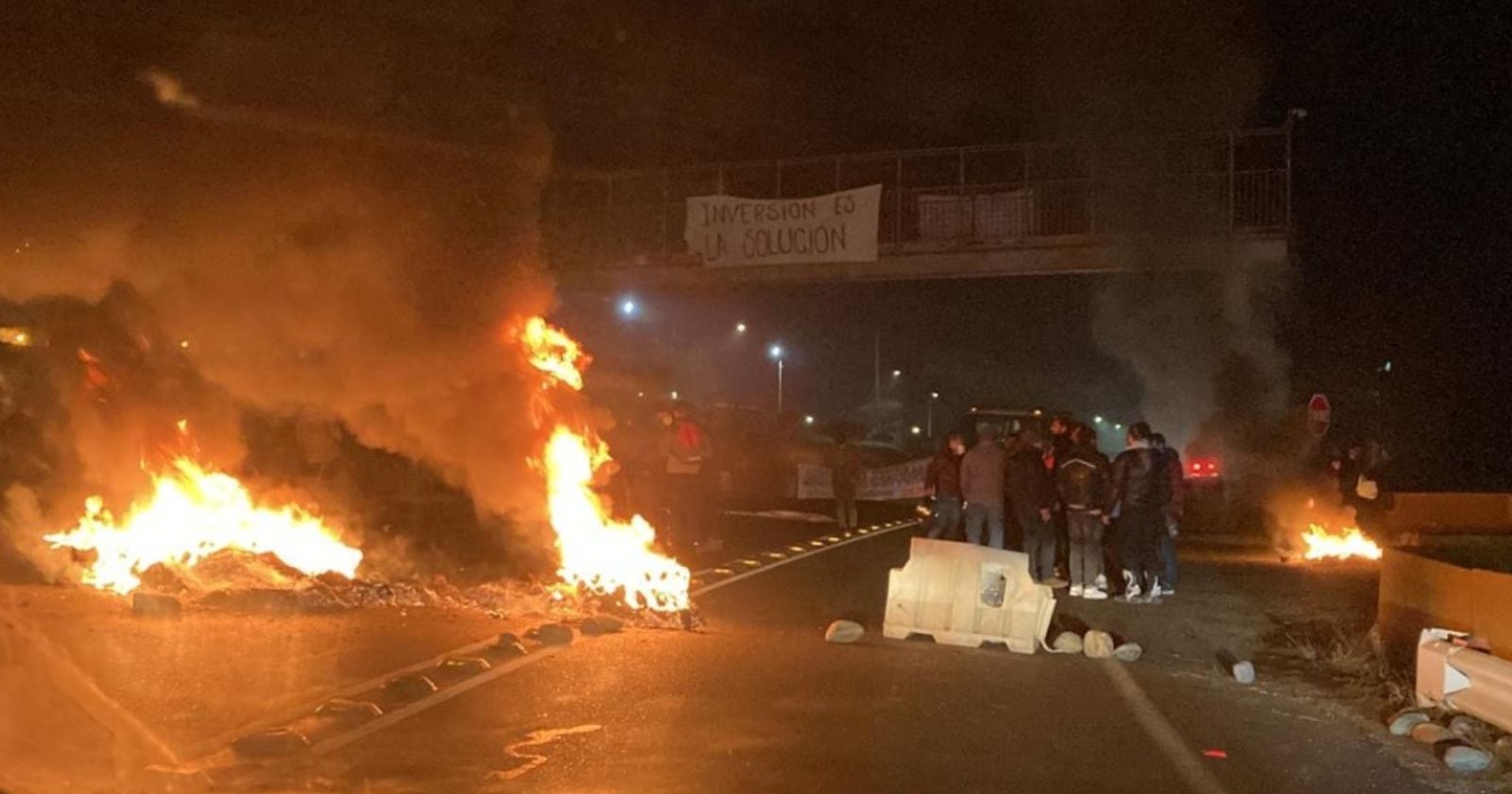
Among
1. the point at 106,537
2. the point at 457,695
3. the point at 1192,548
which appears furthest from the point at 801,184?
the point at 457,695

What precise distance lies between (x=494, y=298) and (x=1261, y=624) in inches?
288

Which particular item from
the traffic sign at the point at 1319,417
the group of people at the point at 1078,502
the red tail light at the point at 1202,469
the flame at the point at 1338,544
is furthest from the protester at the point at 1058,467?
the red tail light at the point at 1202,469

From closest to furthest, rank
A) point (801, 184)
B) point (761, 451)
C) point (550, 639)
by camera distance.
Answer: point (550, 639), point (801, 184), point (761, 451)

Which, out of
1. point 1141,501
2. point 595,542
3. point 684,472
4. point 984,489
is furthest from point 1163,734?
point 684,472

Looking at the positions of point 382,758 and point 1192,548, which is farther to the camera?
point 1192,548

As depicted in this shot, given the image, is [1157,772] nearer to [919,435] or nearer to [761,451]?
Answer: [761,451]

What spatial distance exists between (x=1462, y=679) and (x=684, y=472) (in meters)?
10.8

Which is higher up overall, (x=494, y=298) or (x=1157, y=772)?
(x=494, y=298)

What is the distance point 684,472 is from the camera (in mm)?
17906

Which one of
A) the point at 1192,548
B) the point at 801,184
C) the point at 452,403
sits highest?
the point at 801,184

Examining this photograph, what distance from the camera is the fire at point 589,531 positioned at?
11.9m

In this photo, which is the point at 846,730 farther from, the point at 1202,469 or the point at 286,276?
the point at 1202,469

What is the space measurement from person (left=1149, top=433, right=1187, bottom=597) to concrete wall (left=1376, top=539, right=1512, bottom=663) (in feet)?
9.71

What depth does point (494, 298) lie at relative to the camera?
41.7 feet
